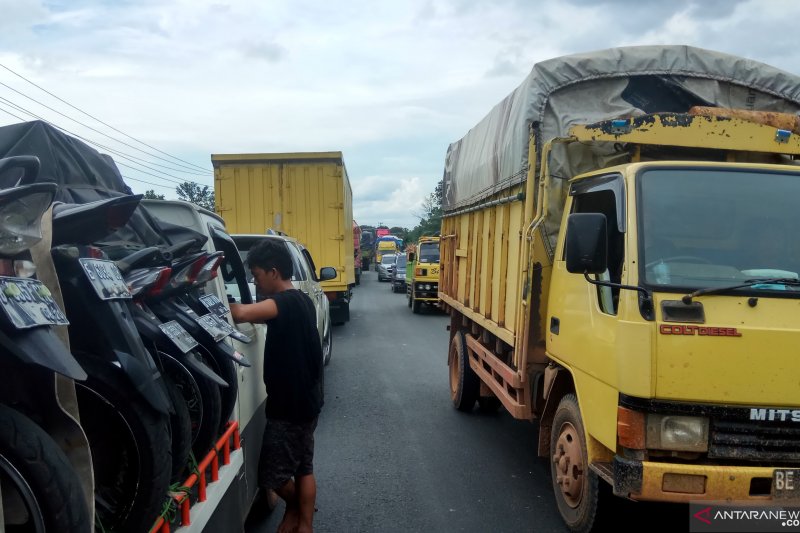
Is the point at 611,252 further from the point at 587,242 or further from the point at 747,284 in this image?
the point at 747,284

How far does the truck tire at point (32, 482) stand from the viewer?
1.53 meters

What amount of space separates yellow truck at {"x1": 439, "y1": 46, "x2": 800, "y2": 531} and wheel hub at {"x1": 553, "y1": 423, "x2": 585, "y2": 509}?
14 millimetres

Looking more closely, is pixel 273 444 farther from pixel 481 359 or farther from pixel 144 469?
pixel 481 359

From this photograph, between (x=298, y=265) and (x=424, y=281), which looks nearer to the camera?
(x=298, y=265)

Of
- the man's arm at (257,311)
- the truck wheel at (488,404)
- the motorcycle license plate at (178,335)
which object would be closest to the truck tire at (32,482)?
the motorcycle license plate at (178,335)

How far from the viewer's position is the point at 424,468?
5586 millimetres

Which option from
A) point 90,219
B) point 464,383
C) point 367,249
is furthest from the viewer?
point 367,249

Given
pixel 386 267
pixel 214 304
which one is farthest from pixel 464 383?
pixel 386 267

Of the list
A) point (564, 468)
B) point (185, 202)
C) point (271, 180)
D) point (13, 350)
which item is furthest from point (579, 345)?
point (271, 180)

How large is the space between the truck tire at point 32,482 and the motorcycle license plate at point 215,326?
4.19 feet

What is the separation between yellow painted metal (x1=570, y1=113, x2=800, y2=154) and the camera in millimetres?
4164

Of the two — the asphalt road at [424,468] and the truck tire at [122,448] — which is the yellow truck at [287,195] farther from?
the truck tire at [122,448]

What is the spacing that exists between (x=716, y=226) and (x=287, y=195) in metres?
10.2

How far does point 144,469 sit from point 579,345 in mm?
2678
